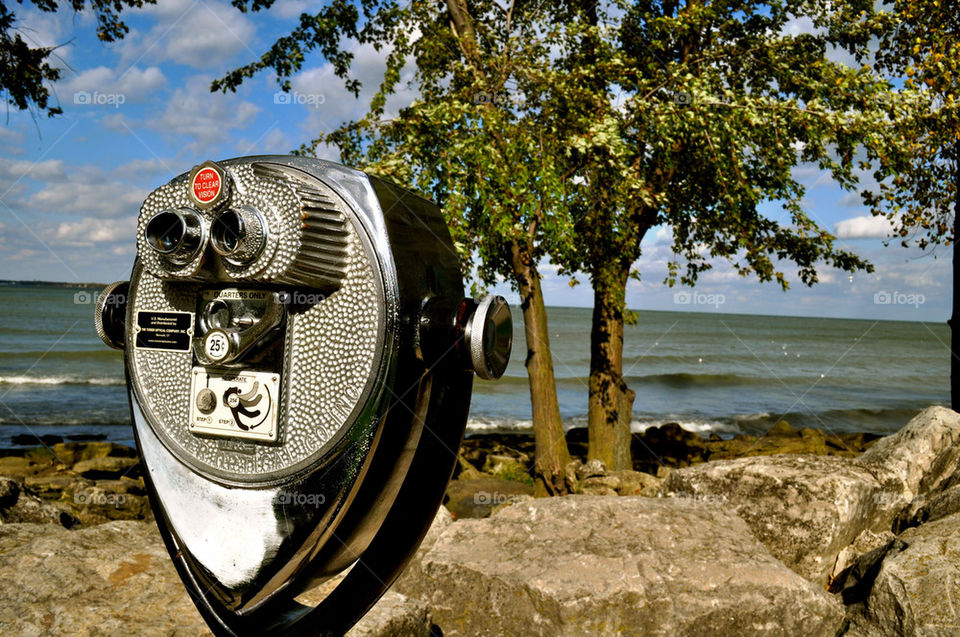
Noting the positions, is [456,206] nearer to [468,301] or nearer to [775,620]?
[775,620]

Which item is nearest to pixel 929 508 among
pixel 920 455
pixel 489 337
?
pixel 920 455

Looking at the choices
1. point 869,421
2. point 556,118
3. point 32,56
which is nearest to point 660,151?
point 556,118

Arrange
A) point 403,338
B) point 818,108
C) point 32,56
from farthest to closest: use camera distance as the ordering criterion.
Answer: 1. point 32,56
2. point 818,108
3. point 403,338

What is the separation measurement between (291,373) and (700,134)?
476cm

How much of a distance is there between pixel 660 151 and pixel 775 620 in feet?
15.2

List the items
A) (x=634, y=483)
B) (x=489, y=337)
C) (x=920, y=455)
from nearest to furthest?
(x=489, y=337) < (x=920, y=455) < (x=634, y=483)

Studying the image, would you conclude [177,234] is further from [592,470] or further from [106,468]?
[106,468]

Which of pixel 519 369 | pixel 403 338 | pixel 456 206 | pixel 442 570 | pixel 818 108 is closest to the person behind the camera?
pixel 403 338

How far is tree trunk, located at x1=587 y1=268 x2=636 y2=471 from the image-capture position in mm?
8078

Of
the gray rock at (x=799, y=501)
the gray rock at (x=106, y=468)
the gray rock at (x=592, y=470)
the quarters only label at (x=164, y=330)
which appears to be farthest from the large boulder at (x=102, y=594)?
the gray rock at (x=106, y=468)

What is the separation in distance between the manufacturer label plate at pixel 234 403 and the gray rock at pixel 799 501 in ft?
10.2

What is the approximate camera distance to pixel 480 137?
4.95 meters

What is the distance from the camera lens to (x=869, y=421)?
64.4ft

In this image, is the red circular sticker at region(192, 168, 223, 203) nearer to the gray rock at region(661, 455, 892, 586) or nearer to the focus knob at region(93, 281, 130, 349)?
the focus knob at region(93, 281, 130, 349)
